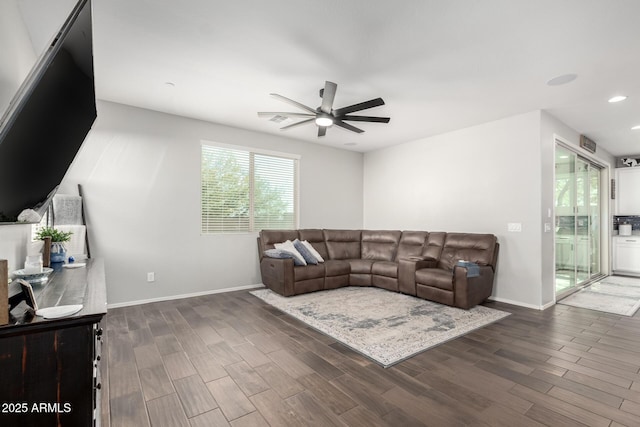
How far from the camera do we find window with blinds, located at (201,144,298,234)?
462 centimetres

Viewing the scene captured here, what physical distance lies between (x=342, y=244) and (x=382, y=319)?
234 centimetres

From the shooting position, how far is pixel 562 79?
3.08 m

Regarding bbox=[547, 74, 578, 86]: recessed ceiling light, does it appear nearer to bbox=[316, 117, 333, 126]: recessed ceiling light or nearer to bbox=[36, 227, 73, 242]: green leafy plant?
bbox=[316, 117, 333, 126]: recessed ceiling light

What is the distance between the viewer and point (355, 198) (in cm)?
655

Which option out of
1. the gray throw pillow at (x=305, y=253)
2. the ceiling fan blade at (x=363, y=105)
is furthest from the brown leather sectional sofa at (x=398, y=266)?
the ceiling fan blade at (x=363, y=105)

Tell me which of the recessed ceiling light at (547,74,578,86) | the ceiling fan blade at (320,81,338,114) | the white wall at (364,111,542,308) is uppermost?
the recessed ceiling light at (547,74,578,86)

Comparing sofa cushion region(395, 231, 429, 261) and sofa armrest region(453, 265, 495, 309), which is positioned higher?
sofa cushion region(395, 231, 429, 261)

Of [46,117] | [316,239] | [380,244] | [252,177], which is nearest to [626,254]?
[380,244]

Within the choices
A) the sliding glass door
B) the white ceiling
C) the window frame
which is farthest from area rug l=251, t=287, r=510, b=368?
the white ceiling

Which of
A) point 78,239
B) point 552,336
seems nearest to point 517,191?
point 552,336

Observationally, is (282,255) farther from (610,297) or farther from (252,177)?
(610,297)

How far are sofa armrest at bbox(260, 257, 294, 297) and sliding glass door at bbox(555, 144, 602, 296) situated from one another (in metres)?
3.92

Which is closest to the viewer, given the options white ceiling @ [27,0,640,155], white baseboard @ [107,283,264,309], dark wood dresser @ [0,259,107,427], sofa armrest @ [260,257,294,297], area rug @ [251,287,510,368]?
dark wood dresser @ [0,259,107,427]

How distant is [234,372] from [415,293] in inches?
112
